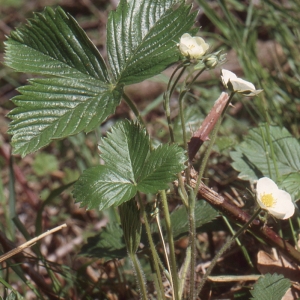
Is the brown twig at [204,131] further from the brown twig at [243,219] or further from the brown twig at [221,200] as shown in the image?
the brown twig at [243,219]

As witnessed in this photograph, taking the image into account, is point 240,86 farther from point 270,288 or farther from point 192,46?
point 270,288

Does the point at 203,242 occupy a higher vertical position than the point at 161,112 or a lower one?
lower

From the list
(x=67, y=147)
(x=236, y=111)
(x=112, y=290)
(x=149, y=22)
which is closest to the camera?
(x=149, y=22)

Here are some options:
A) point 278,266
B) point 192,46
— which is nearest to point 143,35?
point 192,46

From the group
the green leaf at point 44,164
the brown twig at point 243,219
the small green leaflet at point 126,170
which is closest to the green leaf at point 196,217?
the brown twig at point 243,219

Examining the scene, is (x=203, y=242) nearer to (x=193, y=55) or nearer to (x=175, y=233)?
(x=175, y=233)

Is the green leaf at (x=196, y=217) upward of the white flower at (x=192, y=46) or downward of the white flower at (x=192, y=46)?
downward

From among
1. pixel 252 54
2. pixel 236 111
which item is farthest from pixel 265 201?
pixel 236 111
